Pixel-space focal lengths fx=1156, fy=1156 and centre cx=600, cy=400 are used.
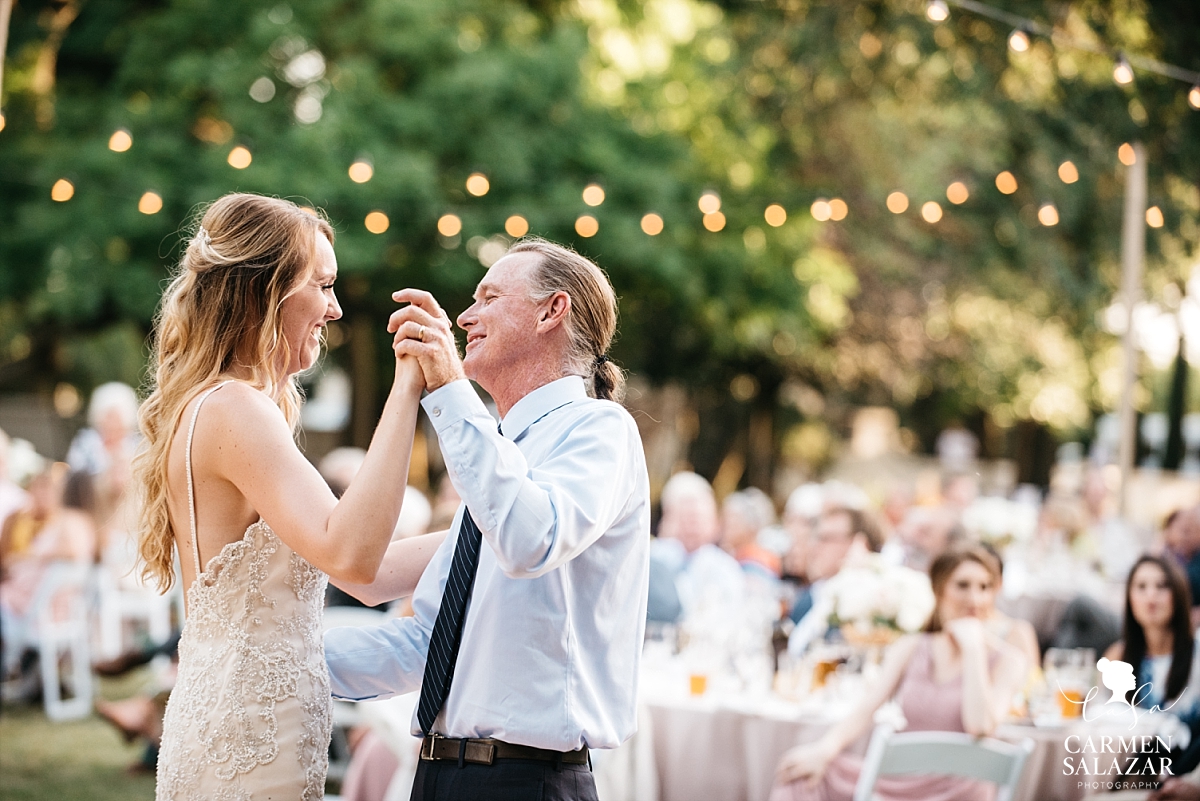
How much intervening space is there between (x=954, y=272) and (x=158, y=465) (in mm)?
14839

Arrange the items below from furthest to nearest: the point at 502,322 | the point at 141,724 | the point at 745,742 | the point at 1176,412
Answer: the point at 1176,412, the point at 141,724, the point at 745,742, the point at 502,322

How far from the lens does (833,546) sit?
5836 millimetres

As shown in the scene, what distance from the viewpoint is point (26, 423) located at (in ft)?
59.1

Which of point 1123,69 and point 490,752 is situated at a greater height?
point 1123,69

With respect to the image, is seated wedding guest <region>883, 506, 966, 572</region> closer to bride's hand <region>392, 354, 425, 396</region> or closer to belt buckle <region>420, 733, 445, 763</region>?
belt buckle <region>420, 733, 445, 763</region>

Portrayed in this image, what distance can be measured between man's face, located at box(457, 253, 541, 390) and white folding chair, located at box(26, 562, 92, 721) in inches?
236

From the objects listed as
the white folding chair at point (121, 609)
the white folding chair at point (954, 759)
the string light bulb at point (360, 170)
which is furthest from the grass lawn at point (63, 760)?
the string light bulb at point (360, 170)

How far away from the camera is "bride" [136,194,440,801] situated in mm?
1968

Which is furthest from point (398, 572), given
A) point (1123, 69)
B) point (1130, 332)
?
point (1130, 332)

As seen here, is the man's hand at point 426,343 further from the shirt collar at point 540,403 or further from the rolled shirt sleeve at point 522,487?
the shirt collar at point 540,403

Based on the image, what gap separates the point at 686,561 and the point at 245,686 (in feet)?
16.5

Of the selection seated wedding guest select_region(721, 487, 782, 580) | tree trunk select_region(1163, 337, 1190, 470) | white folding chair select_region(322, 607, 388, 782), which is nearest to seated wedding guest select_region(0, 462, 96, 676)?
white folding chair select_region(322, 607, 388, 782)

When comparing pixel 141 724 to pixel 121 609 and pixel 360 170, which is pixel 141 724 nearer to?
pixel 121 609

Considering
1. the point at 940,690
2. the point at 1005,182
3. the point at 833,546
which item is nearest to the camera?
the point at 940,690
